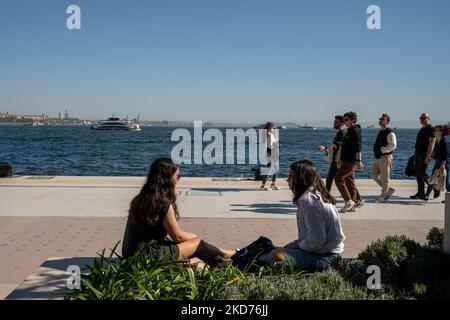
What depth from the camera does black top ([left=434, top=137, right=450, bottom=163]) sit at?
1102 centimetres

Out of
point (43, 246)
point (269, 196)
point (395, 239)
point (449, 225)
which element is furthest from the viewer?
point (269, 196)

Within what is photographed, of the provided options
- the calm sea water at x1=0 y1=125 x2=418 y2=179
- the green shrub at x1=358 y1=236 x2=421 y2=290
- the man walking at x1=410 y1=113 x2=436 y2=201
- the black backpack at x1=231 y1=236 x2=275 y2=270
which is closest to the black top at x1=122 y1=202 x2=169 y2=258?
the black backpack at x1=231 y1=236 x2=275 y2=270

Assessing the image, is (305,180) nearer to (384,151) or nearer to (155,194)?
(155,194)

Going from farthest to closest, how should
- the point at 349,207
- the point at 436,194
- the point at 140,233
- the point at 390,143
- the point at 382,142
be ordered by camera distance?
the point at 436,194 → the point at 382,142 → the point at 390,143 → the point at 349,207 → the point at 140,233

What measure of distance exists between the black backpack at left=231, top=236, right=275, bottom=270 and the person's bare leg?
17cm

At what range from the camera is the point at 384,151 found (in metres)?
10.8

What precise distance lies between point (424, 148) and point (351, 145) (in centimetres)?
227

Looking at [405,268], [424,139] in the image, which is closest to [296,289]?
[405,268]

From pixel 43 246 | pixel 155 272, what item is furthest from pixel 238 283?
pixel 43 246

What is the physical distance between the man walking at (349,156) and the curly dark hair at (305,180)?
15.5ft

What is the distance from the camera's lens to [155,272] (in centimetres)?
421

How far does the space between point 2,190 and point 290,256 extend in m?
9.38
